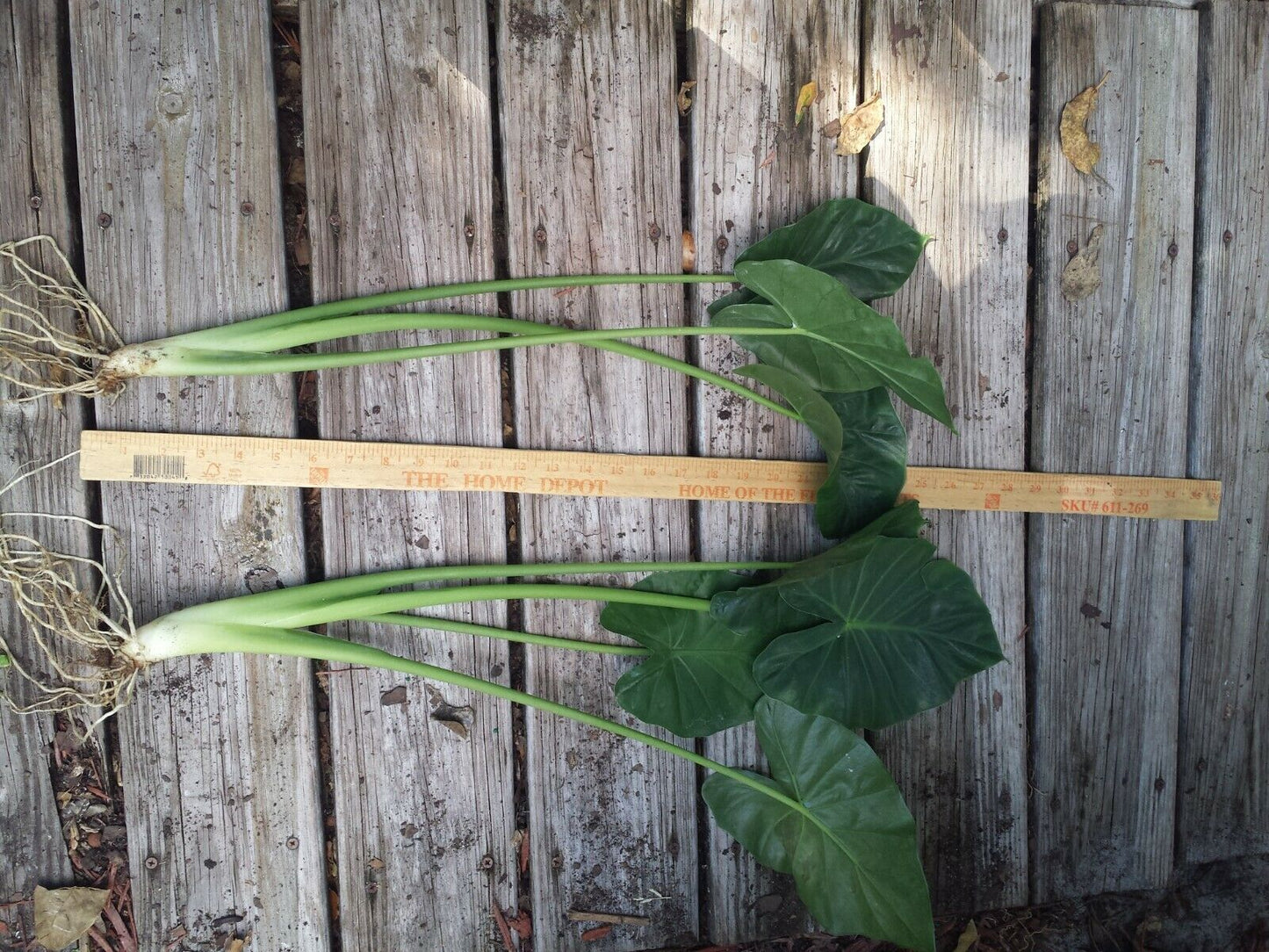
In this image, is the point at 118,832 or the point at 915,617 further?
the point at 118,832

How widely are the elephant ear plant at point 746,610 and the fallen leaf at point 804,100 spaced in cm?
24

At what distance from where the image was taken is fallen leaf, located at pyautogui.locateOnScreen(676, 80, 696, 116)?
1337 mm

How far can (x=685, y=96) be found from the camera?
1.34m

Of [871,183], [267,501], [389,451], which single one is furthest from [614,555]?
[871,183]

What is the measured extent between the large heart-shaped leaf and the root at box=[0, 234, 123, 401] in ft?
3.40

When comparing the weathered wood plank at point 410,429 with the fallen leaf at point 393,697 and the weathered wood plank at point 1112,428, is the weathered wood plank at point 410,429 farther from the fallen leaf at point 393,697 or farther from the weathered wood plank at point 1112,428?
the weathered wood plank at point 1112,428

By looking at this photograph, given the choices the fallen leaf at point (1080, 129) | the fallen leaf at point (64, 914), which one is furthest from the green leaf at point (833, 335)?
the fallen leaf at point (64, 914)

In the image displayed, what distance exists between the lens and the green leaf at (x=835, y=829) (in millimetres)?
1144

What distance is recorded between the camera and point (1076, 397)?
143 cm

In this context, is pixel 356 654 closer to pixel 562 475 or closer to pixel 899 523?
pixel 562 475

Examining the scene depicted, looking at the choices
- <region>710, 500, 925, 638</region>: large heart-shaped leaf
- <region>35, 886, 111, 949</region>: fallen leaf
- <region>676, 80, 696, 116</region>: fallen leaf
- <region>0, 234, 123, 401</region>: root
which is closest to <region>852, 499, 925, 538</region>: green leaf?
<region>710, 500, 925, 638</region>: large heart-shaped leaf

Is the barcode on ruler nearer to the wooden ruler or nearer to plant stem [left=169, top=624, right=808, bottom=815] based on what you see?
the wooden ruler

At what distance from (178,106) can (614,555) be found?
103 cm

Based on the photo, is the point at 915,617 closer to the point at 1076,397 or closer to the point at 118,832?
the point at 1076,397
